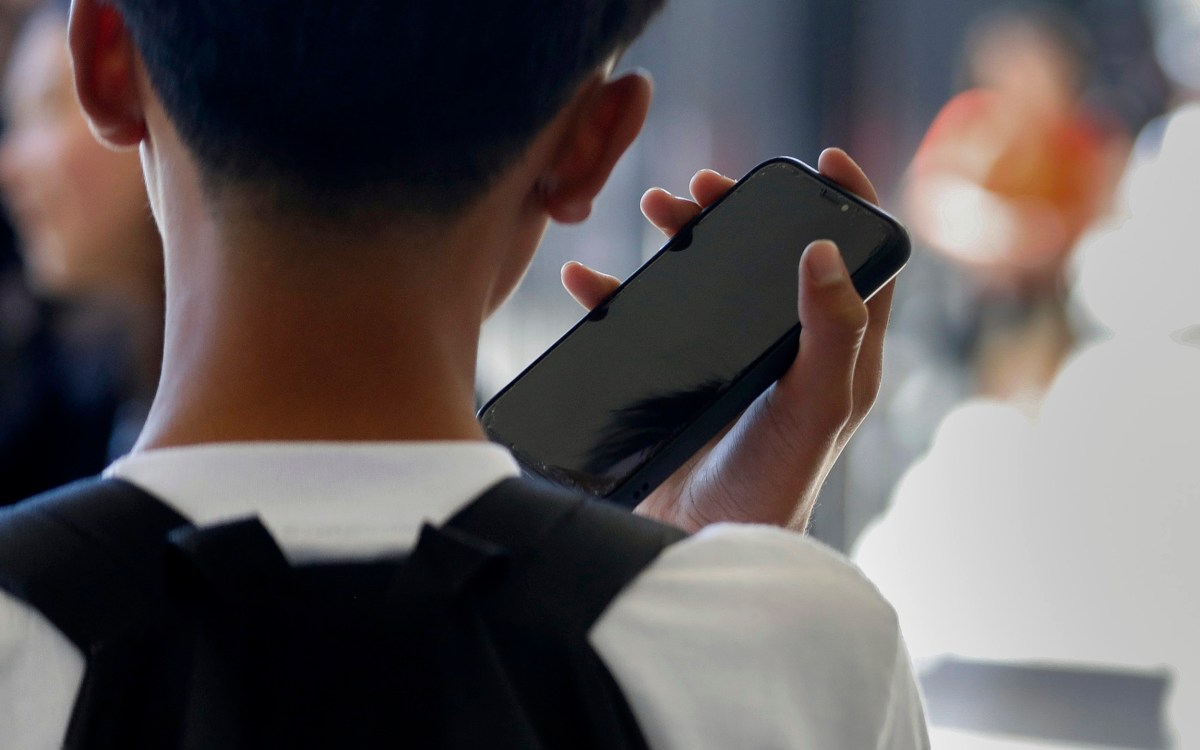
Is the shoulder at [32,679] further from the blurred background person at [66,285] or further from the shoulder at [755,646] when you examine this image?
the blurred background person at [66,285]

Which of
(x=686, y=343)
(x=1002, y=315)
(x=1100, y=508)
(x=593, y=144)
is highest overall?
(x=593, y=144)

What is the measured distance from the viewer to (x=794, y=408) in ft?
2.47

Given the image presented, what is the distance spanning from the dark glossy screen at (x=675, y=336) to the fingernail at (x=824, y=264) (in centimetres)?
5

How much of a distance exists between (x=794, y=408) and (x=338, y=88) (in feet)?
1.29

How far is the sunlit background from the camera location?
4.96 ft

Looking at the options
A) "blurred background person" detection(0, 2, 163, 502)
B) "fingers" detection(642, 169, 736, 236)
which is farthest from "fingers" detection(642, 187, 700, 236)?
"blurred background person" detection(0, 2, 163, 502)

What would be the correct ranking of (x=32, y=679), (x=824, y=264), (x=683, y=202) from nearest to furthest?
(x=32, y=679) < (x=824, y=264) < (x=683, y=202)

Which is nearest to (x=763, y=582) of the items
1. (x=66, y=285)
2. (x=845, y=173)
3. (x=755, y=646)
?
(x=755, y=646)

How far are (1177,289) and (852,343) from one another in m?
0.98

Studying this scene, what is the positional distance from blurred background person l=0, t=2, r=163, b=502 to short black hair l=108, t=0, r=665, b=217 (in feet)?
3.67

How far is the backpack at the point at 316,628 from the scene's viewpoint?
379mm

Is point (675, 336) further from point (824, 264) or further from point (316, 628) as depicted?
point (316, 628)

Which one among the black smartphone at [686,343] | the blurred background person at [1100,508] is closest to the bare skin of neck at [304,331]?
the black smartphone at [686,343]

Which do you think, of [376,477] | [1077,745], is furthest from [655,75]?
[376,477]
